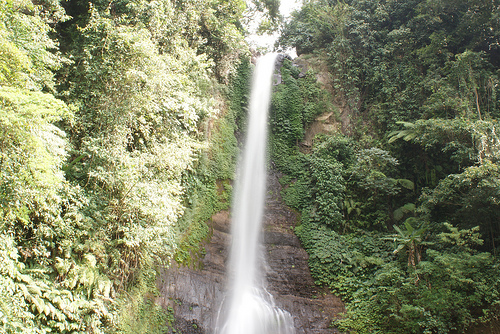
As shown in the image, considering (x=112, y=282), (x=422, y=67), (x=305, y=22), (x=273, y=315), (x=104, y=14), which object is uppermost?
(x=305, y=22)

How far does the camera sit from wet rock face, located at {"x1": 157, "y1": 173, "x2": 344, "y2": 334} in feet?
26.1

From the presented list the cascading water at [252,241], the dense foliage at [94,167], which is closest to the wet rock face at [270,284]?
the cascading water at [252,241]

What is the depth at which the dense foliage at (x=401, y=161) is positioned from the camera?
799cm

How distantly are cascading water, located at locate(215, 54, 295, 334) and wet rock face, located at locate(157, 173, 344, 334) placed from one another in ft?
0.94

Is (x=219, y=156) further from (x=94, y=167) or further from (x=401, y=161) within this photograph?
(x=401, y=161)

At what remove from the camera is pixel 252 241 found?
11.1 metres

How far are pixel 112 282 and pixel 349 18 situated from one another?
1603 cm

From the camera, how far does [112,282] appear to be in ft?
21.0

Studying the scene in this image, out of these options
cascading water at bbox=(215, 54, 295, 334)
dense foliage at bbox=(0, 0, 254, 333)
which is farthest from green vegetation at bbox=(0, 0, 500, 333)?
cascading water at bbox=(215, 54, 295, 334)

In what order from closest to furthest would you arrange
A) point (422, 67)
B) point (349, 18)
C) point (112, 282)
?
point (112, 282)
point (422, 67)
point (349, 18)

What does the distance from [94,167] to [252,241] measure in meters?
6.11

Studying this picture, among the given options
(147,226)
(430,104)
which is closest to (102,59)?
(147,226)

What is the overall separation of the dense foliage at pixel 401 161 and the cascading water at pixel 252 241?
874 millimetres

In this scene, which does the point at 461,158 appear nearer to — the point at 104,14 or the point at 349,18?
the point at 349,18
